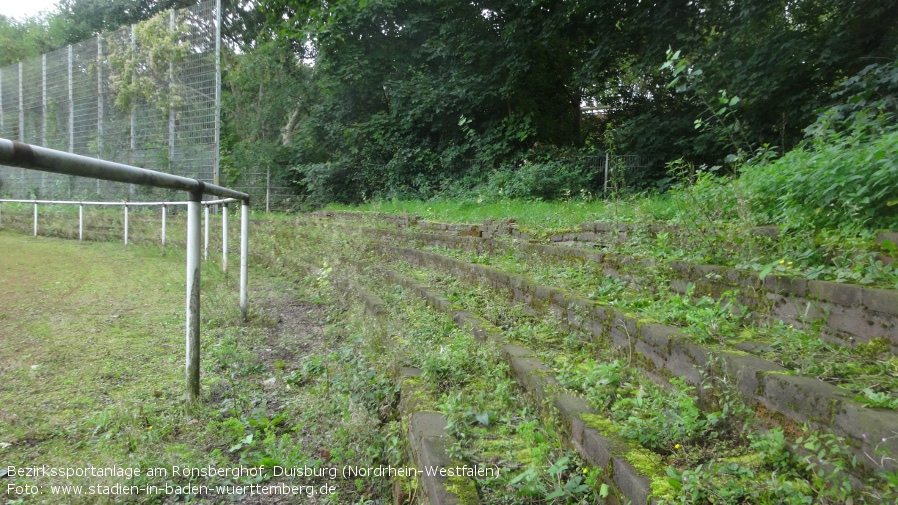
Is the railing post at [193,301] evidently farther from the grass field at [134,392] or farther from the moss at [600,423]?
the moss at [600,423]

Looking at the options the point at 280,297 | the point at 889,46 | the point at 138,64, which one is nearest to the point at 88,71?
the point at 138,64

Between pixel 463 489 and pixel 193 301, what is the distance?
1768mm

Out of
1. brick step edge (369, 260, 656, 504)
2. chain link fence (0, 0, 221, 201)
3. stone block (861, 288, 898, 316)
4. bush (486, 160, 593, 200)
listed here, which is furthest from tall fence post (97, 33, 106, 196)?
stone block (861, 288, 898, 316)

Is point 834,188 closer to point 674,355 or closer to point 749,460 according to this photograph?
point 674,355

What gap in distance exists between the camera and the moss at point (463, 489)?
5.24ft

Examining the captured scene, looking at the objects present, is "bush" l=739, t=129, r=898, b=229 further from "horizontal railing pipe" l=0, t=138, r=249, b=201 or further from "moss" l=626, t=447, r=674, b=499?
"horizontal railing pipe" l=0, t=138, r=249, b=201

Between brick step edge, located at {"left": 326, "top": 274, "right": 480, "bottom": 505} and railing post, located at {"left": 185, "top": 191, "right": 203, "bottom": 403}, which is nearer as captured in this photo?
brick step edge, located at {"left": 326, "top": 274, "right": 480, "bottom": 505}

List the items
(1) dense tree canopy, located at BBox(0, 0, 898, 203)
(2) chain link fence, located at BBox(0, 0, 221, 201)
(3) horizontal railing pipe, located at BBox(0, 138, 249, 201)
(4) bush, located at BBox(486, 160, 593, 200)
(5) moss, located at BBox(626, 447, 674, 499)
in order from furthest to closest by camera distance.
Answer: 1. (4) bush, located at BBox(486, 160, 593, 200)
2. (2) chain link fence, located at BBox(0, 0, 221, 201)
3. (1) dense tree canopy, located at BBox(0, 0, 898, 203)
4. (5) moss, located at BBox(626, 447, 674, 499)
5. (3) horizontal railing pipe, located at BBox(0, 138, 249, 201)

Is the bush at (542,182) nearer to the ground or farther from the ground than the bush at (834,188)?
farther from the ground

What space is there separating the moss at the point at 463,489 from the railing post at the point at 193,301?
1.66m

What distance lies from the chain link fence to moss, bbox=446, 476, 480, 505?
24.8ft

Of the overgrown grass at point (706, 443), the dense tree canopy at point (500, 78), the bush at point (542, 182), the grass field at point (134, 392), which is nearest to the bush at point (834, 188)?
the overgrown grass at point (706, 443)

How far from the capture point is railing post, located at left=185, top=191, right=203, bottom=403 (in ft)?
8.92

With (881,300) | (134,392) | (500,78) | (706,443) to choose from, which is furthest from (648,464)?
(500,78)
